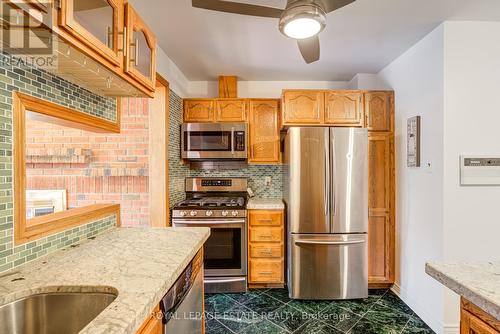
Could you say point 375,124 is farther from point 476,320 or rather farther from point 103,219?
point 103,219

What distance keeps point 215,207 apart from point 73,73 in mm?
1859

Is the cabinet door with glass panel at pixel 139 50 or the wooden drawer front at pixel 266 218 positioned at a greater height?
the cabinet door with glass panel at pixel 139 50

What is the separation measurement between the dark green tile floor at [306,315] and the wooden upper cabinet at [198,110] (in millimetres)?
2043

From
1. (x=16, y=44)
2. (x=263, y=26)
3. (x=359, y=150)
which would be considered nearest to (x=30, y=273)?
(x=16, y=44)

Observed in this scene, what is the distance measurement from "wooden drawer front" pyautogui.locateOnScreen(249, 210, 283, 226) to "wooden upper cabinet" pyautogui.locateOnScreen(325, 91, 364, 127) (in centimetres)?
120

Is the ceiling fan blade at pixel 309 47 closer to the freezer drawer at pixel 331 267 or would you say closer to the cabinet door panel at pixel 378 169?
the cabinet door panel at pixel 378 169

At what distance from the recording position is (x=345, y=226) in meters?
2.58


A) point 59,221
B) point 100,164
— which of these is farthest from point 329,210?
point 100,164

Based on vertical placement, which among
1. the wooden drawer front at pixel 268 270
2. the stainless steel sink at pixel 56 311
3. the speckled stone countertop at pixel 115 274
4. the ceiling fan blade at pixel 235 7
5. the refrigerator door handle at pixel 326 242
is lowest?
the wooden drawer front at pixel 268 270

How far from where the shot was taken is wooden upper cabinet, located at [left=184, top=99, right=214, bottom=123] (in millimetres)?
3205

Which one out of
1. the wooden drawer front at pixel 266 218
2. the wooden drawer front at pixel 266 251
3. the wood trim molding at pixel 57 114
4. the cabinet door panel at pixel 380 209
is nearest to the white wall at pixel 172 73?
the wood trim molding at pixel 57 114

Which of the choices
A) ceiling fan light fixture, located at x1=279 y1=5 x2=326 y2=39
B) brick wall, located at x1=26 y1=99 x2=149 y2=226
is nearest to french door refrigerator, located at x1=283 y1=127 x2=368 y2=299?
ceiling fan light fixture, located at x1=279 y1=5 x2=326 y2=39

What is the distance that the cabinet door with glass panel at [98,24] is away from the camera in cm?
86

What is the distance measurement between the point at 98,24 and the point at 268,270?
264cm
